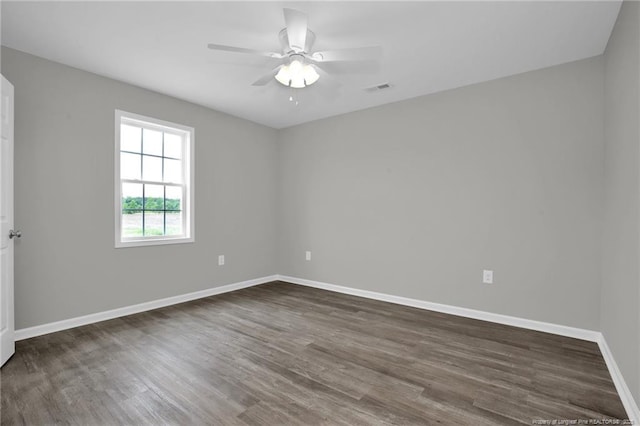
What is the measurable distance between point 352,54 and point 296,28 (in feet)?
1.45

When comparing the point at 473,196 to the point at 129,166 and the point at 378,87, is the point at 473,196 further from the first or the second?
the point at 129,166

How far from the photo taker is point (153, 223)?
3715 mm

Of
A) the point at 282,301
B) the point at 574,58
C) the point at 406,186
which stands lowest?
the point at 282,301

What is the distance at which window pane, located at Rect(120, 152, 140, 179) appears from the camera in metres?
3.42

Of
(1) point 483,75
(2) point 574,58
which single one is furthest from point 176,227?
(2) point 574,58

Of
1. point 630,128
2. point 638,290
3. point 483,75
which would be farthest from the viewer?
point 483,75

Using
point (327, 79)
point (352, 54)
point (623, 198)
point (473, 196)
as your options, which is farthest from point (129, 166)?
point (623, 198)

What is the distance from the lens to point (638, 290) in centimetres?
171

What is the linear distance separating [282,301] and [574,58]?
12.8ft

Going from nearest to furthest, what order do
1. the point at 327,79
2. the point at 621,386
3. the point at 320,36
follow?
the point at 621,386 < the point at 320,36 < the point at 327,79

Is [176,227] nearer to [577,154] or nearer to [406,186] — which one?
[406,186]

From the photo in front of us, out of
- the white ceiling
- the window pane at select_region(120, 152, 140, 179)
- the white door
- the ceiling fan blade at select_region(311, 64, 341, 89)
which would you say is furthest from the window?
the ceiling fan blade at select_region(311, 64, 341, 89)

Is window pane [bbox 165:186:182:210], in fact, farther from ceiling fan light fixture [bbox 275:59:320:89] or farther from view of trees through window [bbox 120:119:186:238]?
ceiling fan light fixture [bbox 275:59:320:89]

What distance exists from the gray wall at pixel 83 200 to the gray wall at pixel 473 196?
61.5 inches
